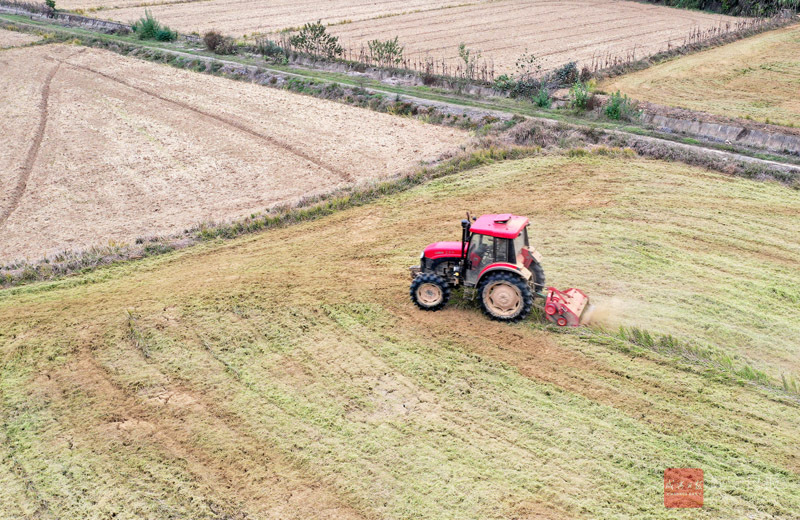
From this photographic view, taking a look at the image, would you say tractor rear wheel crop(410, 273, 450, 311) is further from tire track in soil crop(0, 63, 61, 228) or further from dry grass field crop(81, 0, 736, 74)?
dry grass field crop(81, 0, 736, 74)

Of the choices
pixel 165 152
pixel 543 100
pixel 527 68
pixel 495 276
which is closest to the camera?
pixel 495 276

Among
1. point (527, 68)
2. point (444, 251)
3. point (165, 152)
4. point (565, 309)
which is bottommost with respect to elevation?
point (565, 309)

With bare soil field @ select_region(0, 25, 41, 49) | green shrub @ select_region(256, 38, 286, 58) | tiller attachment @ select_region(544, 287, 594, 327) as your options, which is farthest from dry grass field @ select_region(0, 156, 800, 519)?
bare soil field @ select_region(0, 25, 41, 49)

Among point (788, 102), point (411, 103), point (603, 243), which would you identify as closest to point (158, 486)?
point (603, 243)

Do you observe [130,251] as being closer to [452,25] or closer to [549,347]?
[549,347]

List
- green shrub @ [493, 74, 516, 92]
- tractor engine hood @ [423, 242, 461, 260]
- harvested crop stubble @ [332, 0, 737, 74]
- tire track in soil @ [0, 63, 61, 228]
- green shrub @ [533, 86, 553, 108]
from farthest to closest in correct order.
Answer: harvested crop stubble @ [332, 0, 737, 74], green shrub @ [493, 74, 516, 92], green shrub @ [533, 86, 553, 108], tire track in soil @ [0, 63, 61, 228], tractor engine hood @ [423, 242, 461, 260]

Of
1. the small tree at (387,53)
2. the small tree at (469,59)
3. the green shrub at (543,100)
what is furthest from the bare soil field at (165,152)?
the small tree at (469,59)

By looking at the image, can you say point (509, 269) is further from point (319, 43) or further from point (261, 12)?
point (261, 12)

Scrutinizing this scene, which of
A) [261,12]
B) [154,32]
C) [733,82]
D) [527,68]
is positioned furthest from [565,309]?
[261,12]
